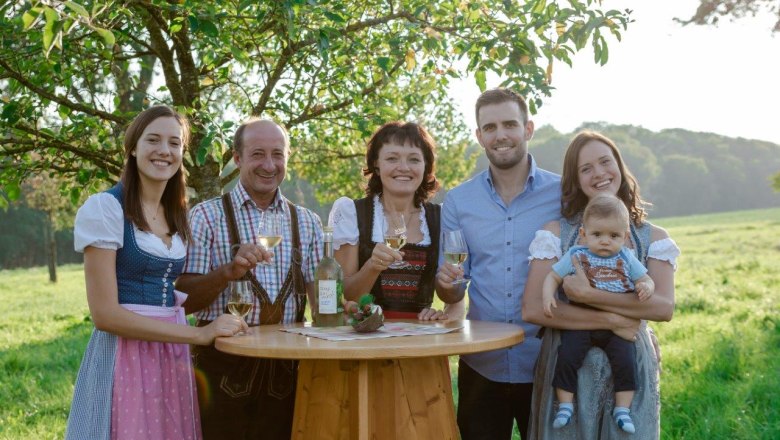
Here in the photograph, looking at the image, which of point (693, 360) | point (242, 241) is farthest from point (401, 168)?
point (693, 360)

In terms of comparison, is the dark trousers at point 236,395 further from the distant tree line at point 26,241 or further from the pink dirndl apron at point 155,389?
the distant tree line at point 26,241

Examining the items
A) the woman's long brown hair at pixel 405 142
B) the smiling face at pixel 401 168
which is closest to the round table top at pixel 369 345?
the smiling face at pixel 401 168

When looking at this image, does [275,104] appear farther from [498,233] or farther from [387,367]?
[387,367]

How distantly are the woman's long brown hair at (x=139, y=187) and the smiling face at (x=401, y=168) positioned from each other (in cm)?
102

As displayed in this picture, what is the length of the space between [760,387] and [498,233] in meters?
3.88

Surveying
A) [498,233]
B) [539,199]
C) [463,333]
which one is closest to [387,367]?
[463,333]

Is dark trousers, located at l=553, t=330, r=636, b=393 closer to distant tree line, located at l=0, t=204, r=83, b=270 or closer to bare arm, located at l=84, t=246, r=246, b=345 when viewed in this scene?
bare arm, located at l=84, t=246, r=246, b=345

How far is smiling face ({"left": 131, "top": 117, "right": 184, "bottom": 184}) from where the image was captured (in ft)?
10.3

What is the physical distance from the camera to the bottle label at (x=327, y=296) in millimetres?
3363

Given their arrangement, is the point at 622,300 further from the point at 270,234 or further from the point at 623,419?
the point at 270,234

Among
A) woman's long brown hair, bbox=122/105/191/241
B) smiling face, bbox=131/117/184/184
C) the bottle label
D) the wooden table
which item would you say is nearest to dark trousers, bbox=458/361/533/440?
the wooden table

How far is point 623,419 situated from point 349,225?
1619 millimetres

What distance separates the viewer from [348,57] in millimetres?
5363

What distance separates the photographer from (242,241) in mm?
3602
